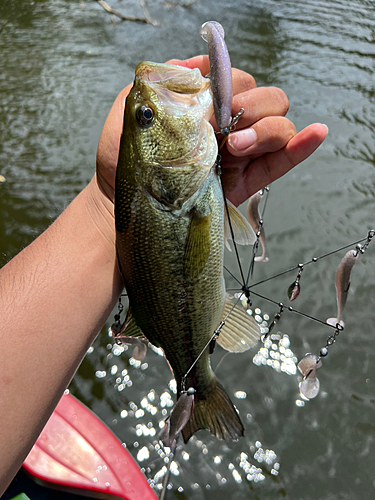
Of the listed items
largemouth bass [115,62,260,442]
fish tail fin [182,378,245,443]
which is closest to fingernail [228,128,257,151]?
largemouth bass [115,62,260,442]

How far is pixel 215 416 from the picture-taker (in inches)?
70.1

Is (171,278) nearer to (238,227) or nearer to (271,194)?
(238,227)

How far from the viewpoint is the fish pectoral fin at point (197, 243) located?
1440 millimetres

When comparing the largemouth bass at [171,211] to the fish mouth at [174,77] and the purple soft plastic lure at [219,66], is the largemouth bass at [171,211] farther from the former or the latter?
the purple soft plastic lure at [219,66]

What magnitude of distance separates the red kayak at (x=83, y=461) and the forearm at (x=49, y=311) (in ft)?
5.13

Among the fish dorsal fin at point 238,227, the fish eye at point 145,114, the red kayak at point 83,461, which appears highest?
the fish eye at point 145,114

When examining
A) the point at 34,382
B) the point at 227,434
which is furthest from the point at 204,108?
the point at 227,434

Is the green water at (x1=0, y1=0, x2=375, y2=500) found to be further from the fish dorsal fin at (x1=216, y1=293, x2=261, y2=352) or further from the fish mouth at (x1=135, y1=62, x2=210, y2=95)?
the fish mouth at (x1=135, y1=62, x2=210, y2=95)

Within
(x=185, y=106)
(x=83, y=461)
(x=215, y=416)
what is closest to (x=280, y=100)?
(x=185, y=106)

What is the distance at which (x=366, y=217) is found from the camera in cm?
485

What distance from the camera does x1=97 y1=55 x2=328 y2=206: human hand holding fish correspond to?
1.65 metres

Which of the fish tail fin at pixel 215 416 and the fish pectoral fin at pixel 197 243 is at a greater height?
the fish pectoral fin at pixel 197 243

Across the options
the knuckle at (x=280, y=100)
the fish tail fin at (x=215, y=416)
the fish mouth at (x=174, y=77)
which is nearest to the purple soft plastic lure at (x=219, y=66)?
the fish mouth at (x=174, y=77)

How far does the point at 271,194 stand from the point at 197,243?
3.98 metres
